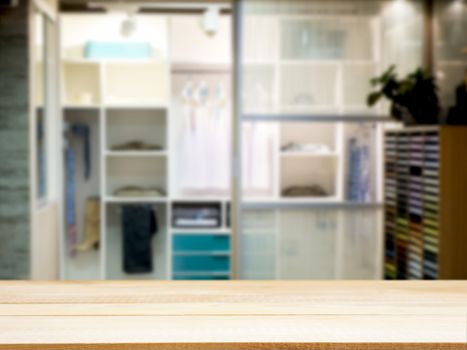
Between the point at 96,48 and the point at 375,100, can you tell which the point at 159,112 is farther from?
the point at 375,100

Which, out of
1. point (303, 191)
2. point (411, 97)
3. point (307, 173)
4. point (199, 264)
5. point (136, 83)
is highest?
point (136, 83)

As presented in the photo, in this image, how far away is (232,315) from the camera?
43.6 inches

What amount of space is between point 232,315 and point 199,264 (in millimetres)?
4728

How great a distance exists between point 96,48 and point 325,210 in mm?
2570

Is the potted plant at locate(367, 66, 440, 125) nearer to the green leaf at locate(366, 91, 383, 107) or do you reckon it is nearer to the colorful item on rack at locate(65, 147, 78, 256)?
the green leaf at locate(366, 91, 383, 107)

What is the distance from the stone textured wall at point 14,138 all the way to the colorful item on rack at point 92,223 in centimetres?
193

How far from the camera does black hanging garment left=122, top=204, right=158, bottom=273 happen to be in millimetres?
5789

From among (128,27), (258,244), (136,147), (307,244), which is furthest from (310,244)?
(128,27)

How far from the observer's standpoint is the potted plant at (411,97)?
4160 millimetres

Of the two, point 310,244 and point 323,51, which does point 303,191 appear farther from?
point 323,51

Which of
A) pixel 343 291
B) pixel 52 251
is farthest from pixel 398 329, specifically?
pixel 52 251

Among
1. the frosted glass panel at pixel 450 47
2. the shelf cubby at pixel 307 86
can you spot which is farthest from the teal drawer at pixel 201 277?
the frosted glass panel at pixel 450 47

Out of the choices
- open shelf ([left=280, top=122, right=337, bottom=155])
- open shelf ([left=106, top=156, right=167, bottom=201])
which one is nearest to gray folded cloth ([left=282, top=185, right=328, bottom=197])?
open shelf ([left=280, top=122, right=337, bottom=155])

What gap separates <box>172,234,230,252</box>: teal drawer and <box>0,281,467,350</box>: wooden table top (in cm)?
442
